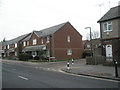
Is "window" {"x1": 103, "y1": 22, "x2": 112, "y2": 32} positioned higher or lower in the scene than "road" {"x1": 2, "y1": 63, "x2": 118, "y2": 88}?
higher

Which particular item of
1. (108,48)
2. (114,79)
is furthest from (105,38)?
(114,79)

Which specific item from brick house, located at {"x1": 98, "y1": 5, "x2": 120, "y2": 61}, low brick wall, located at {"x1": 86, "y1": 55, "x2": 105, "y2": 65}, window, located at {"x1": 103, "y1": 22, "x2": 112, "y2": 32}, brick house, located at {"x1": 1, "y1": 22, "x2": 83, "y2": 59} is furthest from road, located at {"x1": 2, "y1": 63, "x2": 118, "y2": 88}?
brick house, located at {"x1": 1, "y1": 22, "x2": 83, "y2": 59}

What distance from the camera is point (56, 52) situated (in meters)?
43.0

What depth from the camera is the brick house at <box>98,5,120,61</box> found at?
75.8ft

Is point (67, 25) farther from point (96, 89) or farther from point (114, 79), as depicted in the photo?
point (96, 89)

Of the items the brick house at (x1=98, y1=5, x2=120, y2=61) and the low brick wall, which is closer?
the brick house at (x1=98, y1=5, x2=120, y2=61)

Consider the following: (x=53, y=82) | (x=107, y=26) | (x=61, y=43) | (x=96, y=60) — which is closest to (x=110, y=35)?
(x=107, y=26)

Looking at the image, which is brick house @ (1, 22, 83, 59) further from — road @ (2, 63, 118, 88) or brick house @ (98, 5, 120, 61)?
road @ (2, 63, 118, 88)

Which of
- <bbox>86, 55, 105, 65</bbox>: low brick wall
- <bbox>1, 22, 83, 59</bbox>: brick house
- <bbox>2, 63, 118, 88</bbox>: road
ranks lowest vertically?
<bbox>2, 63, 118, 88</bbox>: road

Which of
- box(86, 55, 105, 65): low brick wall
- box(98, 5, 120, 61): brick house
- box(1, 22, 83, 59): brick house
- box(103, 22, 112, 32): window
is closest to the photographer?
box(98, 5, 120, 61): brick house

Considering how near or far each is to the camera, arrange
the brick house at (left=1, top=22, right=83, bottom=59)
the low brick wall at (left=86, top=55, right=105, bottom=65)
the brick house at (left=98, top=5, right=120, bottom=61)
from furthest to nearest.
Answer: the brick house at (left=1, top=22, right=83, bottom=59) → the low brick wall at (left=86, top=55, right=105, bottom=65) → the brick house at (left=98, top=5, right=120, bottom=61)

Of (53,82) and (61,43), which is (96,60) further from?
(61,43)

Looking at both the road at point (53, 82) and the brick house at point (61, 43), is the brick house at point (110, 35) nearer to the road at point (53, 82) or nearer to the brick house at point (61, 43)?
the road at point (53, 82)

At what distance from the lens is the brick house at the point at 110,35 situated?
23.1 meters
